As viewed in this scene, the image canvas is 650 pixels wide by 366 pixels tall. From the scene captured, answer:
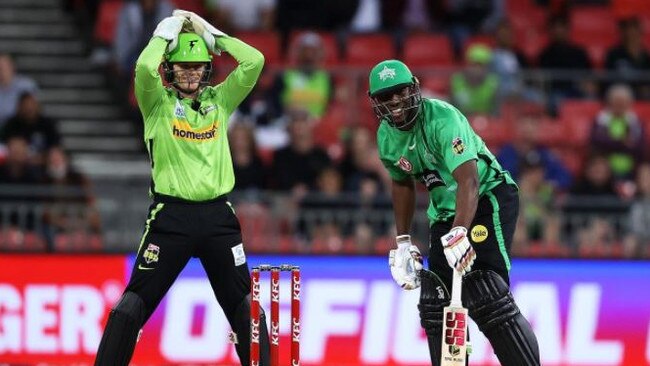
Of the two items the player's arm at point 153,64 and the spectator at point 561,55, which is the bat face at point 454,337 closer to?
the player's arm at point 153,64

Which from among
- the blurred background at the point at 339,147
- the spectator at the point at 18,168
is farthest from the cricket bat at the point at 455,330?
the spectator at the point at 18,168

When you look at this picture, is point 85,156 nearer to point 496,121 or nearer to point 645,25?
point 496,121

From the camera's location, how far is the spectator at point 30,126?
48.6ft

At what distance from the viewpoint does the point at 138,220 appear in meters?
13.5

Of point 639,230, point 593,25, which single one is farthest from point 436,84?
point 593,25

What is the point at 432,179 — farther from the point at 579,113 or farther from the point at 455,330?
the point at 579,113

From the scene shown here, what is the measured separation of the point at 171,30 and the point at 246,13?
8.02 m

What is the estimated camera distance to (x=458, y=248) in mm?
8648

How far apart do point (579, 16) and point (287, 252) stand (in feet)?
22.0

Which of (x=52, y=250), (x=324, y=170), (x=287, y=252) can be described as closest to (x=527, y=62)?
(x=324, y=170)

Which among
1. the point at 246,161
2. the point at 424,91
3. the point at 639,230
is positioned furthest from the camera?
the point at 424,91

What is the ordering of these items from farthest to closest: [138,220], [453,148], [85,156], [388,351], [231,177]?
[85,156]
[138,220]
[388,351]
[231,177]
[453,148]

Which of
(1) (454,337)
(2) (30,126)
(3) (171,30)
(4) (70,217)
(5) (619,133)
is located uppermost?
(3) (171,30)

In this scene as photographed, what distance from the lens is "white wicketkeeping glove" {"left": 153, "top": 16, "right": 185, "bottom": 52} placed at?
31.0ft
